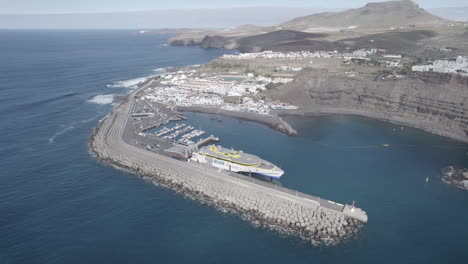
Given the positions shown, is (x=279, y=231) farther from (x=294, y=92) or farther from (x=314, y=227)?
(x=294, y=92)

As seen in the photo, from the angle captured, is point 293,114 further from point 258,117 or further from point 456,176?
A: point 456,176

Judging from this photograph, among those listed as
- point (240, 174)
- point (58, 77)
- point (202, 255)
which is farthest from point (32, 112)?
point (202, 255)

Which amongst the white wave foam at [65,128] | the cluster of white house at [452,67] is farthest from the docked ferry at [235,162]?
the cluster of white house at [452,67]

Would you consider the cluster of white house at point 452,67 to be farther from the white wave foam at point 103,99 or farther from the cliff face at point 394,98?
the white wave foam at point 103,99

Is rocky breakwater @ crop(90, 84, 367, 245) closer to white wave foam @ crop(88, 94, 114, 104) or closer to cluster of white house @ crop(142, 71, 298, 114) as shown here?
cluster of white house @ crop(142, 71, 298, 114)

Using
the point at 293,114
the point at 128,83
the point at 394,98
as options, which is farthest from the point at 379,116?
the point at 128,83

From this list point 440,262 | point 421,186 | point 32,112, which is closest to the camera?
point 440,262

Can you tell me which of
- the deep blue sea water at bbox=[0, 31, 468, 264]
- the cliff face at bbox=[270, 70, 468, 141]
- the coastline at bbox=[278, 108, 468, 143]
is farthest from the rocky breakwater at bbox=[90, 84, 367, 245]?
the cliff face at bbox=[270, 70, 468, 141]
